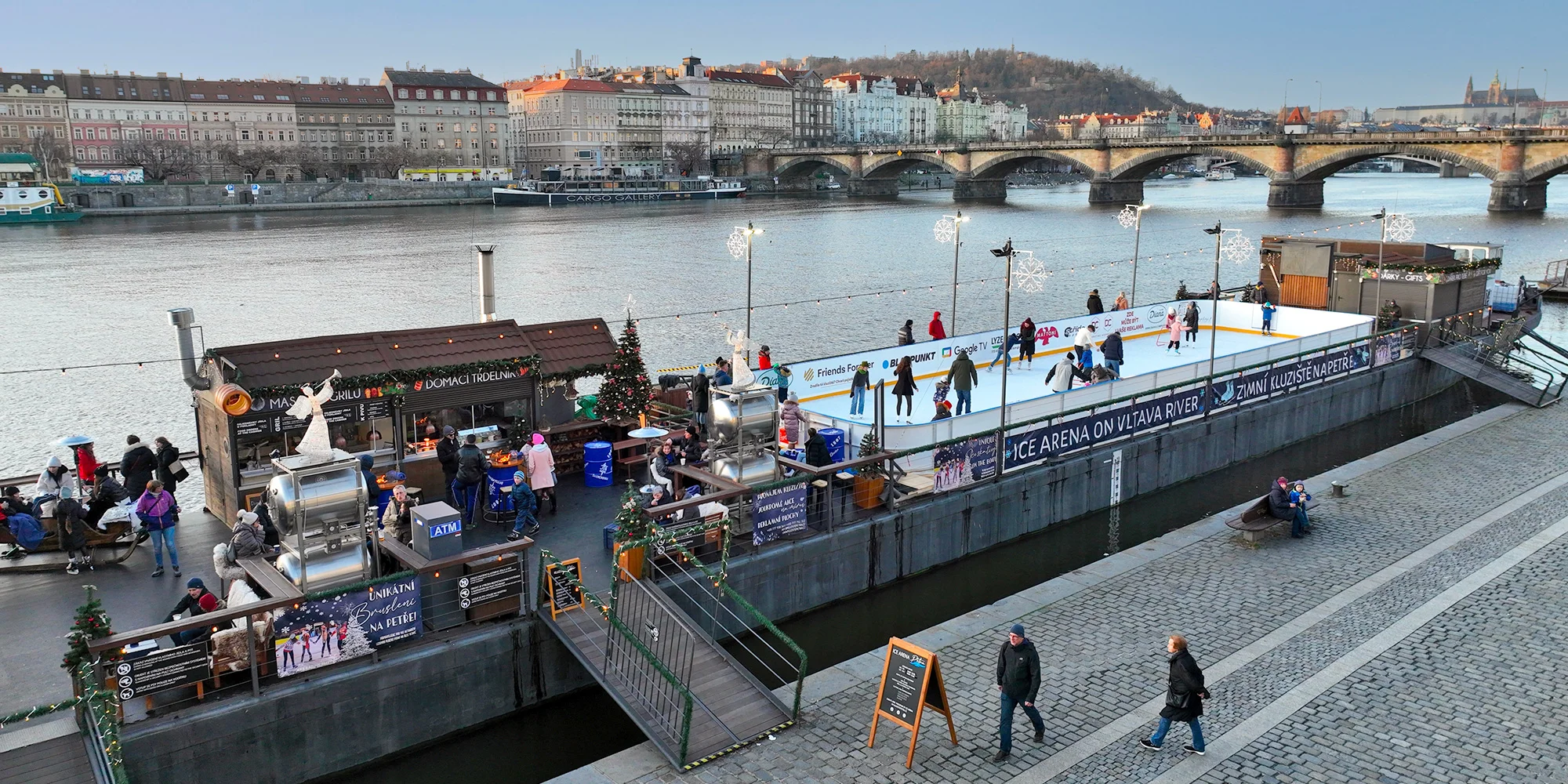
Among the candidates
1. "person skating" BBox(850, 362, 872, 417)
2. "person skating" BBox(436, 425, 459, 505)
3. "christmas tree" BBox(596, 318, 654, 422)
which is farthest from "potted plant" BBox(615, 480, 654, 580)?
"person skating" BBox(850, 362, 872, 417)

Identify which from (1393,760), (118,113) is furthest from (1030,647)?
(118,113)

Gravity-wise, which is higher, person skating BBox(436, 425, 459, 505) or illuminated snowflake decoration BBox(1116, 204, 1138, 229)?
illuminated snowflake decoration BBox(1116, 204, 1138, 229)

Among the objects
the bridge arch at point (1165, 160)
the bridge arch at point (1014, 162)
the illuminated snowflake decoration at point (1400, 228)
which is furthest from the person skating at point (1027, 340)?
the bridge arch at point (1014, 162)

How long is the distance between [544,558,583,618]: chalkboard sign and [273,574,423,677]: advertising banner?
1627 mm

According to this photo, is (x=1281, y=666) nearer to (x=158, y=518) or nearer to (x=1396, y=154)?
(x=158, y=518)

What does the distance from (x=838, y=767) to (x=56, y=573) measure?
34.6 ft

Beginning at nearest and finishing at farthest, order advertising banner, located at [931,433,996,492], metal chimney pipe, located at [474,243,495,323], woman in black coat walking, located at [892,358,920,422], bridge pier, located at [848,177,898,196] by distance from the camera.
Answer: advertising banner, located at [931,433,996,492] → metal chimney pipe, located at [474,243,495,323] → woman in black coat walking, located at [892,358,920,422] → bridge pier, located at [848,177,898,196]

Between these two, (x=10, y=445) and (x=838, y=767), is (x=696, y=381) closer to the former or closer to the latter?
(x=838, y=767)

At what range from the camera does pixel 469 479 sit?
16.8 meters

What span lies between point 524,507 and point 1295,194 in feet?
363

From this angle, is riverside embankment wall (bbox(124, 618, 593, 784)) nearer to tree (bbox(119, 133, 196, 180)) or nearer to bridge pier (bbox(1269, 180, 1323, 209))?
bridge pier (bbox(1269, 180, 1323, 209))

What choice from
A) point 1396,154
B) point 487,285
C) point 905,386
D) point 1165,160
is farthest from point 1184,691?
point 1165,160

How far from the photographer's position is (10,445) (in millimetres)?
30000

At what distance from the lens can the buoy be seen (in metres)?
15.9
